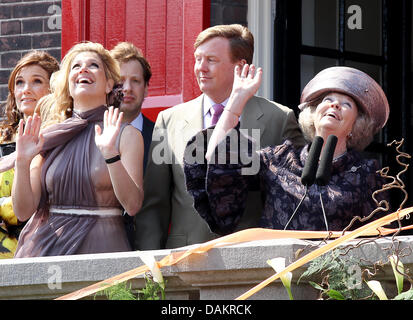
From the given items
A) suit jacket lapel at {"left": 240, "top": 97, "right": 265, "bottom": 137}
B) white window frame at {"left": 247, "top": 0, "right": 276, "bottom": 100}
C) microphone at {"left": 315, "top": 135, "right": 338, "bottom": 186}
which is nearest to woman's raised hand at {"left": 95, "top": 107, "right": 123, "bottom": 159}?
suit jacket lapel at {"left": 240, "top": 97, "right": 265, "bottom": 137}

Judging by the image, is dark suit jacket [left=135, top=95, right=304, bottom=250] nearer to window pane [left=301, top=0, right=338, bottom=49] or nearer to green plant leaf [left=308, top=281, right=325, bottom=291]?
green plant leaf [left=308, top=281, right=325, bottom=291]

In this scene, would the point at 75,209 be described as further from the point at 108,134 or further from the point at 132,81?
the point at 132,81

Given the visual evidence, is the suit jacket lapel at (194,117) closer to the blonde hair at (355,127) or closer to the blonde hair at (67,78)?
the blonde hair at (67,78)

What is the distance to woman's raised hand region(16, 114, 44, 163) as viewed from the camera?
175 inches

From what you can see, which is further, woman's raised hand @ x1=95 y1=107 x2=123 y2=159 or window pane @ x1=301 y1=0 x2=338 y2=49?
window pane @ x1=301 y1=0 x2=338 y2=49

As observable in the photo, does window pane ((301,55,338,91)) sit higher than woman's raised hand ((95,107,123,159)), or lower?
higher

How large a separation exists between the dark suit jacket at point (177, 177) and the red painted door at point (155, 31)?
1232 millimetres

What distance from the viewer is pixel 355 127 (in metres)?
4.32

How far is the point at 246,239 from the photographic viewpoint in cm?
323

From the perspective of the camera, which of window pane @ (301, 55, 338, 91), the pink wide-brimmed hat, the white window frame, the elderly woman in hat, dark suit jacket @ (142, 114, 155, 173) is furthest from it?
window pane @ (301, 55, 338, 91)

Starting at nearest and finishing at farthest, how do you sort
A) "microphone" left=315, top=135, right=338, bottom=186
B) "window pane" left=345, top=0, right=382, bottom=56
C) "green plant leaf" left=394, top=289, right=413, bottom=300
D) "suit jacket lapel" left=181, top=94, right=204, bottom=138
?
"green plant leaf" left=394, top=289, right=413, bottom=300
"microphone" left=315, top=135, right=338, bottom=186
"suit jacket lapel" left=181, top=94, right=204, bottom=138
"window pane" left=345, top=0, right=382, bottom=56

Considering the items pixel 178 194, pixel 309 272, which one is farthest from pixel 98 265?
pixel 178 194

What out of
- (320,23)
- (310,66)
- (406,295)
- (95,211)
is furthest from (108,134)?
(320,23)
